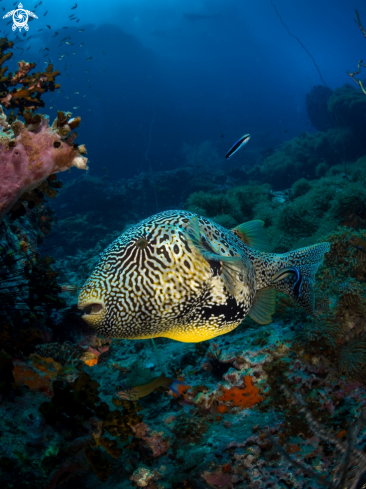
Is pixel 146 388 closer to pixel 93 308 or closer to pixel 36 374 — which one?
pixel 36 374

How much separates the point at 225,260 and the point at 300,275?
1.03m

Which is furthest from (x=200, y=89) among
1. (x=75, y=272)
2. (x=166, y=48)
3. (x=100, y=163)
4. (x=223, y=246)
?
(x=223, y=246)

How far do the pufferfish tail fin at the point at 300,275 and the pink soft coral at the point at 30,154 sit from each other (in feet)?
7.05

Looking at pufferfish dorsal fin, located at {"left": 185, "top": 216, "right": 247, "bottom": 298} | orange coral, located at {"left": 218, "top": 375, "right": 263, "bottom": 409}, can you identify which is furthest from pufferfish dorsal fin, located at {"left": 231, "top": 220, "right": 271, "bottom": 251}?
orange coral, located at {"left": 218, "top": 375, "right": 263, "bottom": 409}

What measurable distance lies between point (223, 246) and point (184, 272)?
0.54 m

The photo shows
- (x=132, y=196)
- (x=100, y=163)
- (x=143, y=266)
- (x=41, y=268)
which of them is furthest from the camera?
(x=100, y=163)

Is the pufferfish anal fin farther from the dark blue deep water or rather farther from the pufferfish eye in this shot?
the pufferfish eye

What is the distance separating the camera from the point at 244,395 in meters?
3.14

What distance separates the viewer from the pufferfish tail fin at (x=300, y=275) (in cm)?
249

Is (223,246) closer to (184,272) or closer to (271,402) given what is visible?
(184,272)

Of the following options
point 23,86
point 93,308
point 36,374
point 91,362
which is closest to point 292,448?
point 93,308

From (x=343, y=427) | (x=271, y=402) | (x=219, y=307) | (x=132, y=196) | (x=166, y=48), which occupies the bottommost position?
(x=132, y=196)

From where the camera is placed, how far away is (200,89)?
99.6 metres

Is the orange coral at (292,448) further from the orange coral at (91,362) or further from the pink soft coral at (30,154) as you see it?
the orange coral at (91,362)
